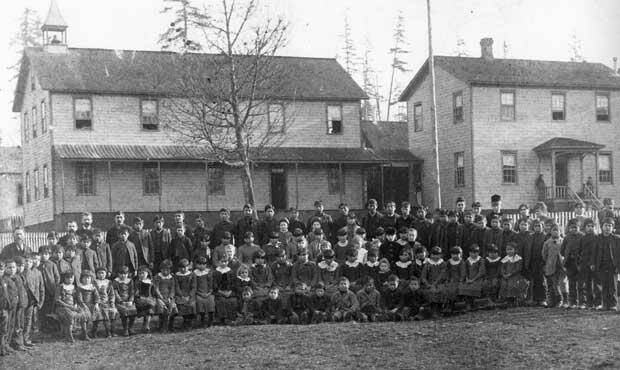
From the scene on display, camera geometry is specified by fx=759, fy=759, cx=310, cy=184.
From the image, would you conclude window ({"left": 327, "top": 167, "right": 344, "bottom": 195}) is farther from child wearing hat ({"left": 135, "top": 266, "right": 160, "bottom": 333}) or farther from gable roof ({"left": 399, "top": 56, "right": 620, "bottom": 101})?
child wearing hat ({"left": 135, "top": 266, "right": 160, "bottom": 333})

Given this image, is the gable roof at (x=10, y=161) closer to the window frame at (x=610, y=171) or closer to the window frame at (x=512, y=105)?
the window frame at (x=512, y=105)

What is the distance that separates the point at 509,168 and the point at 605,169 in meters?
5.34

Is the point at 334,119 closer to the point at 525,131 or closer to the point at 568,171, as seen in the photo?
the point at 525,131

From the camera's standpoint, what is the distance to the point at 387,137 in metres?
45.8

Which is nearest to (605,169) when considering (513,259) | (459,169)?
(459,169)

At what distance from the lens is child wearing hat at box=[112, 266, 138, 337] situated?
14.0 metres

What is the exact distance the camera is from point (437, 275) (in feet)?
50.2

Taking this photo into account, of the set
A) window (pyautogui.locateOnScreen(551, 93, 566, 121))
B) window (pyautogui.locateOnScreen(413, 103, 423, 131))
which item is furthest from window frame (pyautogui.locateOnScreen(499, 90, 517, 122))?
window (pyautogui.locateOnScreen(413, 103, 423, 131))

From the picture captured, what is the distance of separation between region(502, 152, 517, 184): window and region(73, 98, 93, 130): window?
19.2 m

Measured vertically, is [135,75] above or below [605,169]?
above

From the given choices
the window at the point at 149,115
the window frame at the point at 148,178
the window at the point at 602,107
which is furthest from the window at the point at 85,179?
the window at the point at 602,107

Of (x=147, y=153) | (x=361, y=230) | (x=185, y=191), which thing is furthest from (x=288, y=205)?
(x=361, y=230)

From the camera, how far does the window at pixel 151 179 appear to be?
3350 centimetres

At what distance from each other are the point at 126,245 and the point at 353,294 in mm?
4717
